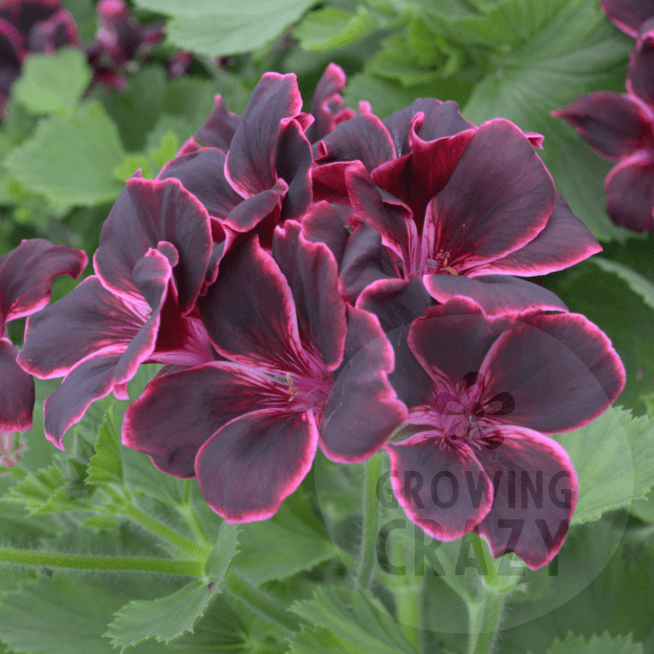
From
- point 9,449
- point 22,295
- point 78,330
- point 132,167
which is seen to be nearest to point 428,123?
point 78,330

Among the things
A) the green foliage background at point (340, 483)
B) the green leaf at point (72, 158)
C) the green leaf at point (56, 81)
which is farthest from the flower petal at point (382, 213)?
the green leaf at point (56, 81)

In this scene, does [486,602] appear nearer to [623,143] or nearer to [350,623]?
[350,623]

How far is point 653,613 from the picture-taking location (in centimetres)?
109

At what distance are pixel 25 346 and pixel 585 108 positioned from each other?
103cm

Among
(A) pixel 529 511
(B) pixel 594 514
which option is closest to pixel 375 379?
(A) pixel 529 511

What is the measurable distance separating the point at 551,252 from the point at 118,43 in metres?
1.77

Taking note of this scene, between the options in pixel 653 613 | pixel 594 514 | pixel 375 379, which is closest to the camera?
pixel 375 379

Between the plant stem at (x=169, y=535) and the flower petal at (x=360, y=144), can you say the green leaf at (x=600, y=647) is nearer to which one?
the plant stem at (x=169, y=535)

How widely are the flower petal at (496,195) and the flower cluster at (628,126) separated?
2.26 feet

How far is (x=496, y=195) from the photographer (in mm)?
665

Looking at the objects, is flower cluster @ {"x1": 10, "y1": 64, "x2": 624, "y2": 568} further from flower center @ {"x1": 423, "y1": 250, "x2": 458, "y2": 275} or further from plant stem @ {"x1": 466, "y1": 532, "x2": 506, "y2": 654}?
plant stem @ {"x1": 466, "y1": 532, "x2": 506, "y2": 654}

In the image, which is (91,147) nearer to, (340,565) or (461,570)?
(340,565)

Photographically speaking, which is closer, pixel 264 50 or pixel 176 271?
pixel 176 271

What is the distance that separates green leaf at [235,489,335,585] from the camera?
1113mm
